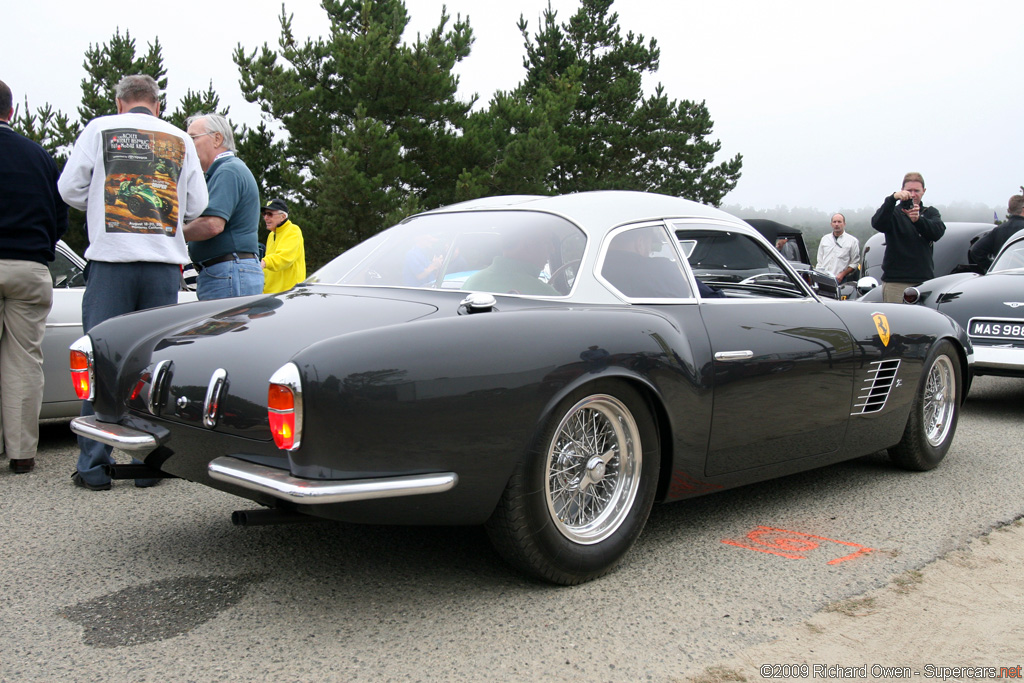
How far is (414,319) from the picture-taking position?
2.82 m

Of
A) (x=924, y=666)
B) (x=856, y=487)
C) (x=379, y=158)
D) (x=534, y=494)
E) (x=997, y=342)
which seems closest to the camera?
(x=924, y=666)

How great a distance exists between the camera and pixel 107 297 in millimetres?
4113

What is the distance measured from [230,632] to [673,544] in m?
1.67

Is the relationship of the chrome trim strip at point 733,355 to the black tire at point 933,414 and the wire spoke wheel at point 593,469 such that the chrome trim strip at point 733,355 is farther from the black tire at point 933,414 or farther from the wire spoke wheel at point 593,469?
the black tire at point 933,414

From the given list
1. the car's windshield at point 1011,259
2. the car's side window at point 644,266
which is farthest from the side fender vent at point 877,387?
the car's windshield at point 1011,259

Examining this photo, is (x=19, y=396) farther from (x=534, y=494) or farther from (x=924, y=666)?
(x=924, y=666)

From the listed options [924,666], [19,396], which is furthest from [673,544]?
[19,396]

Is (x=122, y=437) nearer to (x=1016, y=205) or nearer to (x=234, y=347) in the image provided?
(x=234, y=347)

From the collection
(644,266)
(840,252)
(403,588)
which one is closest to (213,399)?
(403,588)

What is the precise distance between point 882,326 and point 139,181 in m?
3.64

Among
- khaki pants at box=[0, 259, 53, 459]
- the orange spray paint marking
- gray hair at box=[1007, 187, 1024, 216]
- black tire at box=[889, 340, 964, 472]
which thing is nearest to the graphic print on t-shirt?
khaki pants at box=[0, 259, 53, 459]

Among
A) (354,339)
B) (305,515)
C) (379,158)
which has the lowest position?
(305,515)

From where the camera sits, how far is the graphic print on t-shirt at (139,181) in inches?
163

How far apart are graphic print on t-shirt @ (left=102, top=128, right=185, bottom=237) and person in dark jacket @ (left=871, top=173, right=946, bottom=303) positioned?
594 cm
